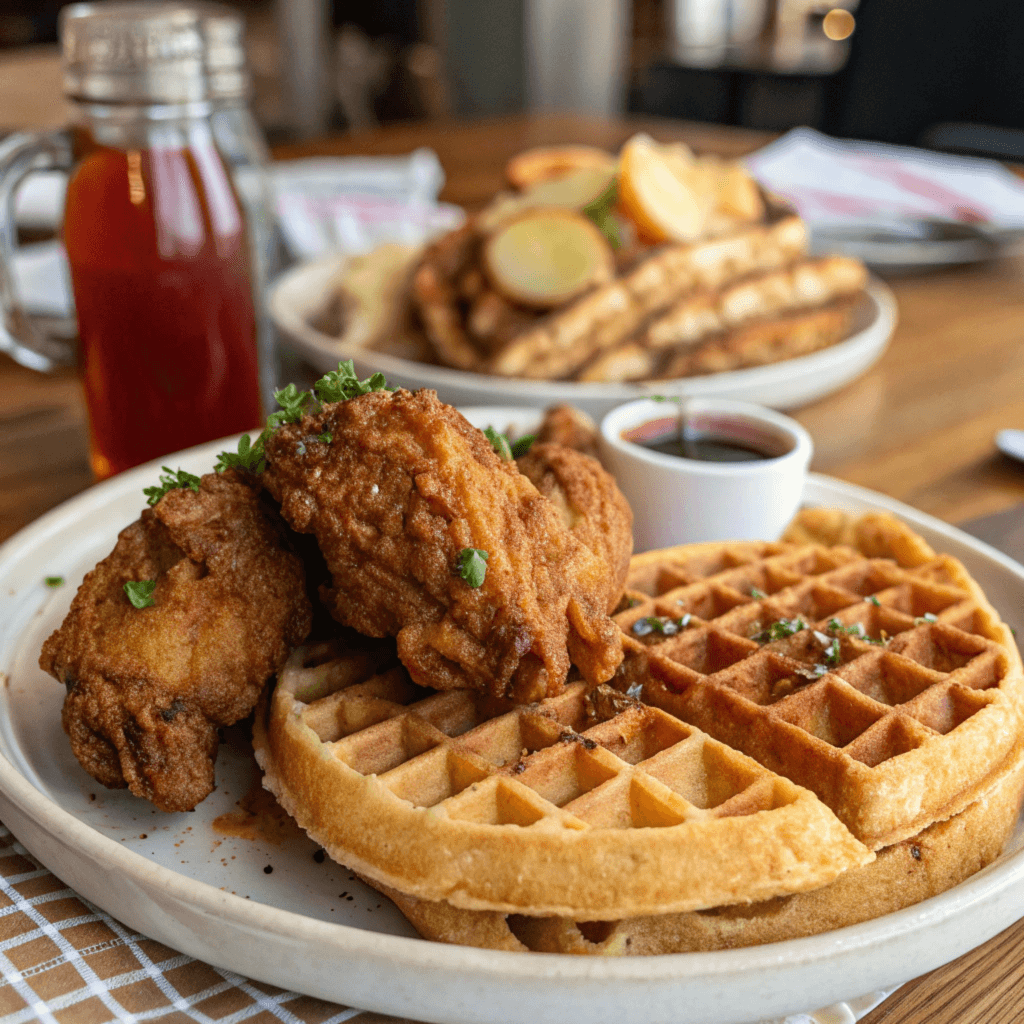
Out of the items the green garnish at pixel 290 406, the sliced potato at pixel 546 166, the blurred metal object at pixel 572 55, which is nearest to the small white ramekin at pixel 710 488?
the green garnish at pixel 290 406

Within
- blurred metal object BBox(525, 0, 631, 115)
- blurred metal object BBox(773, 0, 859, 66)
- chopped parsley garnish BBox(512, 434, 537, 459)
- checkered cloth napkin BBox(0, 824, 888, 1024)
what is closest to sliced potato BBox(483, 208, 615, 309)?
chopped parsley garnish BBox(512, 434, 537, 459)

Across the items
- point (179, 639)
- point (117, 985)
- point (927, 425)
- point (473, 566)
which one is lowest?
point (927, 425)

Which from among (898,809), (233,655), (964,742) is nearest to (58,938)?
(233,655)

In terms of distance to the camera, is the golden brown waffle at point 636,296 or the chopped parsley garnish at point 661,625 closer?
the chopped parsley garnish at point 661,625

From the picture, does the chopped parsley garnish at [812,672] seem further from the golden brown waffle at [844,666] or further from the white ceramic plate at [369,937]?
the white ceramic plate at [369,937]

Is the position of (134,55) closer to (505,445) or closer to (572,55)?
(505,445)

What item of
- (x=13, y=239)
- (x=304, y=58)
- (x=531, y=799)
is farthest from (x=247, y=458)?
(x=304, y=58)

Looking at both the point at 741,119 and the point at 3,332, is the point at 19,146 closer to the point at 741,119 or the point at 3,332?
the point at 3,332
